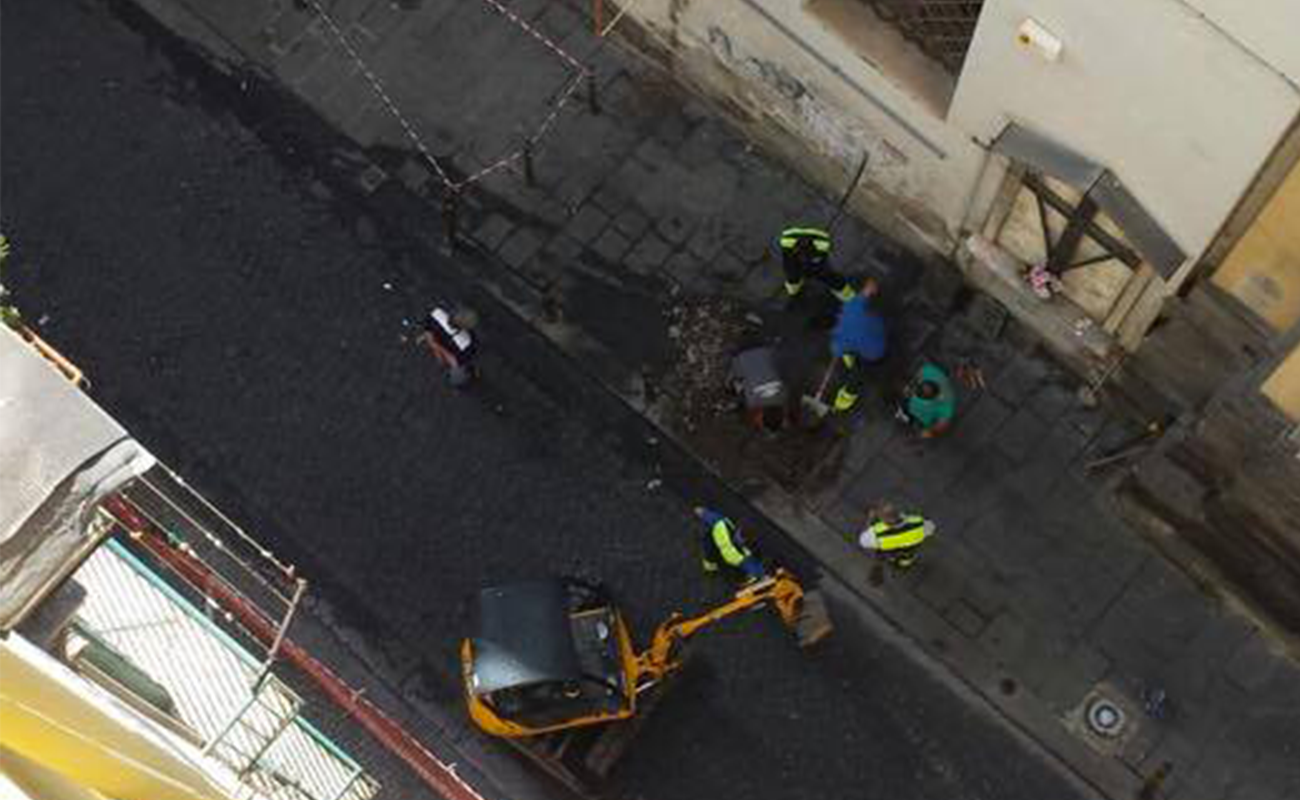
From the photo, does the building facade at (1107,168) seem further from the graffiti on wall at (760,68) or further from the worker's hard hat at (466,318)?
the worker's hard hat at (466,318)

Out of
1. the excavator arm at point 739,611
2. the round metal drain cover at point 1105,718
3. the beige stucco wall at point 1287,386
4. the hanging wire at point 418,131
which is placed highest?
the beige stucco wall at point 1287,386

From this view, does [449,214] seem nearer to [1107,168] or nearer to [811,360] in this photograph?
[811,360]

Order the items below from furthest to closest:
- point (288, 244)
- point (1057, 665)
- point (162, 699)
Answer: point (288, 244) < point (1057, 665) < point (162, 699)

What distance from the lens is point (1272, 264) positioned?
1664cm

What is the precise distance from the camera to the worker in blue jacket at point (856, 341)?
810 inches

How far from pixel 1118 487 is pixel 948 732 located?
363 cm

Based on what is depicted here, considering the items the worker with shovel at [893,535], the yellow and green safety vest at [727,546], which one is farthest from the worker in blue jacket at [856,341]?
the yellow and green safety vest at [727,546]

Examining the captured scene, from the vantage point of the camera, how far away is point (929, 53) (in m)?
18.8

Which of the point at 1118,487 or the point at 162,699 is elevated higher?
the point at 1118,487

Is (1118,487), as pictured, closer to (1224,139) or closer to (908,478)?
(908,478)

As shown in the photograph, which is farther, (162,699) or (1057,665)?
(1057,665)

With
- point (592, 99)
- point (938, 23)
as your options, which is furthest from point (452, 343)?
point (938, 23)

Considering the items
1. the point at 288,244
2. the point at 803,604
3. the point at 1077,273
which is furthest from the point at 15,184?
the point at 1077,273

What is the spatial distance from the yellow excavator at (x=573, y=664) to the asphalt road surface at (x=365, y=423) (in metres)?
0.48
